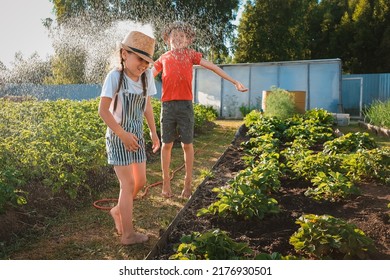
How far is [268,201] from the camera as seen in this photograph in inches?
119

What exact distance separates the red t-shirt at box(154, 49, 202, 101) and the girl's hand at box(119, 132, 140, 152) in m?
1.35

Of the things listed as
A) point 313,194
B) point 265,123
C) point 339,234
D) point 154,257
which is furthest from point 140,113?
point 265,123

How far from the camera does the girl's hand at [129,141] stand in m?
2.45

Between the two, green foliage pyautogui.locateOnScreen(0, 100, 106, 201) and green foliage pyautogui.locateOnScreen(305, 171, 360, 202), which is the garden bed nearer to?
green foliage pyautogui.locateOnScreen(305, 171, 360, 202)

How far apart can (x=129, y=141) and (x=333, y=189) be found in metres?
1.74

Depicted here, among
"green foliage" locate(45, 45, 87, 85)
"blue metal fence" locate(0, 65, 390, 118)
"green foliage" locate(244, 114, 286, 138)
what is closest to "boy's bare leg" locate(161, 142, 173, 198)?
"green foliage" locate(244, 114, 286, 138)

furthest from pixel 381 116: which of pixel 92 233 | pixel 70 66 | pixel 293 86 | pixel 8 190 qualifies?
pixel 8 190

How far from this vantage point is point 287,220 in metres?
2.98

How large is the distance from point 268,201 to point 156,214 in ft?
2.82

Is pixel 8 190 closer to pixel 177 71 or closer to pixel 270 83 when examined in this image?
pixel 177 71

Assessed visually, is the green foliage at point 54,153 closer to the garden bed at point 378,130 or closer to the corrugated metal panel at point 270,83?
the garden bed at point 378,130

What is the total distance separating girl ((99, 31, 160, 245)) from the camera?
2.45m

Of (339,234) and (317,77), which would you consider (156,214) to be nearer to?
(339,234)

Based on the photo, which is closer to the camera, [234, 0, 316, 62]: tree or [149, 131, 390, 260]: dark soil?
[149, 131, 390, 260]: dark soil
